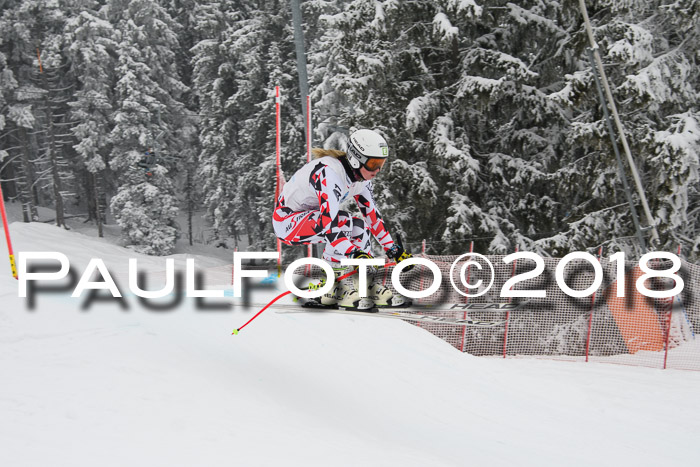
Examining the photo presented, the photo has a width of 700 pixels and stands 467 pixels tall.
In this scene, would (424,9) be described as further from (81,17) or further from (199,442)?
(81,17)

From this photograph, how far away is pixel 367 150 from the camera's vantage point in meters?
4.73

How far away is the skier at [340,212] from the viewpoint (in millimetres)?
4781

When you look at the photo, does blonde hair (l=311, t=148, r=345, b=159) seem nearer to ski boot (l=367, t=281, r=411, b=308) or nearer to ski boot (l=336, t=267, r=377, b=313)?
ski boot (l=336, t=267, r=377, b=313)

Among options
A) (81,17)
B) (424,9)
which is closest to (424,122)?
(424,9)

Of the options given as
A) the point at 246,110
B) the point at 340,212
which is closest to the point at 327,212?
the point at 340,212

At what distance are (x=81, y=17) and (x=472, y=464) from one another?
31.3m

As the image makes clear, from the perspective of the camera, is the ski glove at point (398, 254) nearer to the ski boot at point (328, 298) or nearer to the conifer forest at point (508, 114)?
the ski boot at point (328, 298)

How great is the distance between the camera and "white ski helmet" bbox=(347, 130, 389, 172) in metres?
4.74

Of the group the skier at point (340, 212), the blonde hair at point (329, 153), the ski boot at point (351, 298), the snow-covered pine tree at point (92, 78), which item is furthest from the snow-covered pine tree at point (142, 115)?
the blonde hair at point (329, 153)

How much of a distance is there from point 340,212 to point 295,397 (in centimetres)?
201

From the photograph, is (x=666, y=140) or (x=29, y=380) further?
(x=666, y=140)

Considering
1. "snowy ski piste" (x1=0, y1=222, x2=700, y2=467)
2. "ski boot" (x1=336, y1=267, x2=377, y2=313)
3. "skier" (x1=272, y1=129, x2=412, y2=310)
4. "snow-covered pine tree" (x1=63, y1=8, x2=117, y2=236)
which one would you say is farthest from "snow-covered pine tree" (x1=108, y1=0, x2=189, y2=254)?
"skier" (x1=272, y1=129, x2=412, y2=310)

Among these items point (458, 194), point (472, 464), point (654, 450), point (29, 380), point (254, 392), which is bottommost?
point (654, 450)

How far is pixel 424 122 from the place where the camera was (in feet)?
44.0
